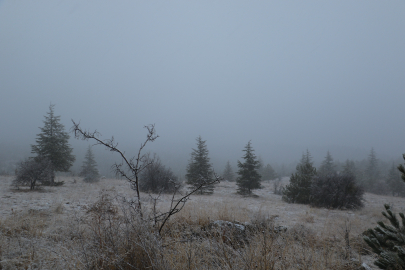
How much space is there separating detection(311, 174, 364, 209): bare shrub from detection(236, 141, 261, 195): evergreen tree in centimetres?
708

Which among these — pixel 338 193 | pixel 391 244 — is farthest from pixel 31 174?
pixel 338 193

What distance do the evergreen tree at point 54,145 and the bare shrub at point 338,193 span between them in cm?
2116

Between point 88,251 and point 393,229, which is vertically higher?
point 393,229

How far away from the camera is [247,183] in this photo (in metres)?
21.0

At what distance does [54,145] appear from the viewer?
711 inches

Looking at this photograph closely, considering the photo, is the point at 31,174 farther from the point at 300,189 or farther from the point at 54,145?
the point at 300,189

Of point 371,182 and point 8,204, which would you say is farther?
point 371,182

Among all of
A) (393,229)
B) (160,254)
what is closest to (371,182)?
(393,229)

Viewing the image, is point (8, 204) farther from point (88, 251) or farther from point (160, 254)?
point (160, 254)

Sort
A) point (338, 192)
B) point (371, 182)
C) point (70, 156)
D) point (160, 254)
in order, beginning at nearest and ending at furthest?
point (160, 254) < point (338, 192) < point (70, 156) < point (371, 182)

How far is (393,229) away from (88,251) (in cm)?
471

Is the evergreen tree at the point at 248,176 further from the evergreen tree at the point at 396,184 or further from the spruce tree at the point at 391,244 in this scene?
the evergreen tree at the point at 396,184

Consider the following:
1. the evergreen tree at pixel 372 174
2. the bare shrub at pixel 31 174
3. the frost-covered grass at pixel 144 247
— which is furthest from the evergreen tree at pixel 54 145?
the evergreen tree at pixel 372 174

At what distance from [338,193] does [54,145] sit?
2303 centimetres
